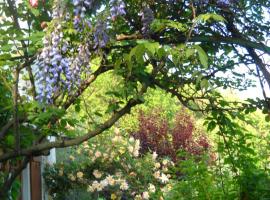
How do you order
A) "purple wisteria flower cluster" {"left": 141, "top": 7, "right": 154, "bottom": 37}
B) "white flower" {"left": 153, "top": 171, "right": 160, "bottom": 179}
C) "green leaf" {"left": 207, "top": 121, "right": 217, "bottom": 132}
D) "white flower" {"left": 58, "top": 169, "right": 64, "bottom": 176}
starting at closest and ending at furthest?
"purple wisteria flower cluster" {"left": 141, "top": 7, "right": 154, "bottom": 37}, "green leaf" {"left": 207, "top": 121, "right": 217, "bottom": 132}, "white flower" {"left": 153, "top": 171, "right": 160, "bottom": 179}, "white flower" {"left": 58, "top": 169, "right": 64, "bottom": 176}

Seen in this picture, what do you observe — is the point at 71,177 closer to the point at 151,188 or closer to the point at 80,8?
the point at 151,188

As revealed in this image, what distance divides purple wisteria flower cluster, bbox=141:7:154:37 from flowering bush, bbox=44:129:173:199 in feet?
19.9

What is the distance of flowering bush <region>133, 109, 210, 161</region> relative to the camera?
49.6 ft

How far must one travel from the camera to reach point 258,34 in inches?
146

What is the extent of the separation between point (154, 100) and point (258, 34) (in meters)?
18.4

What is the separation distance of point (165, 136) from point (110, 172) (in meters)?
6.04

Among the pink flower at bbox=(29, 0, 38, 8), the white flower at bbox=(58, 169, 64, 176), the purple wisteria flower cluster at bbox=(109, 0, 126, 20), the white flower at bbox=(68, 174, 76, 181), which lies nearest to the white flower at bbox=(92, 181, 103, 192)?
the white flower at bbox=(68, 174, 76, 181)

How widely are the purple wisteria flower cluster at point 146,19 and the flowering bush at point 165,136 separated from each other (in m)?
11.6

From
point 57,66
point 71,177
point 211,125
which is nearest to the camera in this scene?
point 57,66

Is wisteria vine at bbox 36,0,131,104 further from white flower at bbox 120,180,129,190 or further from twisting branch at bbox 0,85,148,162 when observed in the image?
white flower at bbox 120,180,129,190

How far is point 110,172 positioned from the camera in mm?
9680

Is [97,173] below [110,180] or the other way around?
the other way around

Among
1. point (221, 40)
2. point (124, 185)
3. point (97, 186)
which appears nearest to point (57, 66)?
point (221, 40)

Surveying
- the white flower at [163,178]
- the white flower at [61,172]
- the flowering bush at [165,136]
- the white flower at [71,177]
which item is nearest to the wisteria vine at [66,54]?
the white flower at [163,178]
